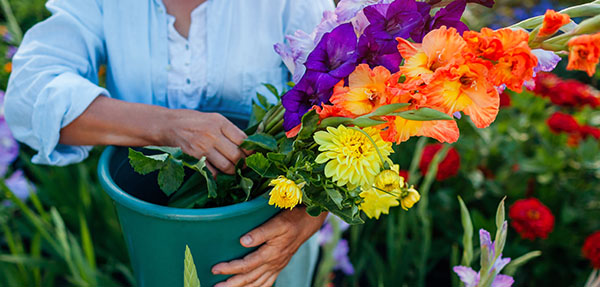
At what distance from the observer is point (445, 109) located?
17.9 inches

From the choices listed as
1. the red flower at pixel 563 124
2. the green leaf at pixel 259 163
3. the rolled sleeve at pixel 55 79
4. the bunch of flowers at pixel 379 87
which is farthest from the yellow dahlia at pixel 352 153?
the red flower at pixel 563 124

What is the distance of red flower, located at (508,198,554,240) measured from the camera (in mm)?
1153

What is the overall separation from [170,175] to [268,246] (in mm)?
190

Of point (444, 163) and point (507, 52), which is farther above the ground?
point (507, 52)

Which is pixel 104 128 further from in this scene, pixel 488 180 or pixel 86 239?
pixel 488 180

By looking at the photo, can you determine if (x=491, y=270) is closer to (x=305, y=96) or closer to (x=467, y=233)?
(x=467, y=233)

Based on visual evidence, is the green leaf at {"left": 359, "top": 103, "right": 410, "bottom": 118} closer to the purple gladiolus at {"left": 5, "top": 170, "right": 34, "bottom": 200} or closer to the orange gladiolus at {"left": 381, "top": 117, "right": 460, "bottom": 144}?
the orange gladiolus at {"left": 381, "top": 117, "right": 460, "bottom": 144}

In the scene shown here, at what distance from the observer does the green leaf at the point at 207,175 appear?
0.63 m

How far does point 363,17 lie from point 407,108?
13cm

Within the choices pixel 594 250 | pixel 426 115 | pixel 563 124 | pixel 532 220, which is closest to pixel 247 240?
pixel 426 115

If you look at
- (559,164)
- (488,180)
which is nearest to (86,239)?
(488,180)

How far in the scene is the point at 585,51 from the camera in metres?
0.39

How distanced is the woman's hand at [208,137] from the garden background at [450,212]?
64 cm

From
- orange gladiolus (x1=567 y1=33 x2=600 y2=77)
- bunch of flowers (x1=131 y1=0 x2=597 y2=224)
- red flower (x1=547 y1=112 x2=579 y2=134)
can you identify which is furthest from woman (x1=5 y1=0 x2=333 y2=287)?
red flower (x1=547 y1=112 x2=579 y2=134)
